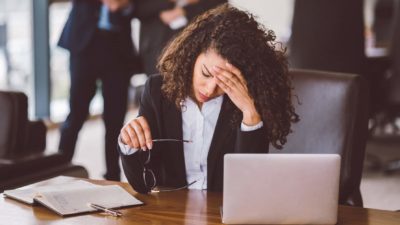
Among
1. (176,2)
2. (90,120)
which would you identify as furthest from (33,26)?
(176,2)

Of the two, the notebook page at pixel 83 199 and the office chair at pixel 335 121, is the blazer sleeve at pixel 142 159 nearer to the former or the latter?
the notebook page at pixel 83 199

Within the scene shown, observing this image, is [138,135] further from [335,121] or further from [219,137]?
[335,121]

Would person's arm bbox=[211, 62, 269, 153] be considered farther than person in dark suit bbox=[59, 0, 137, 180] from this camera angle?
No

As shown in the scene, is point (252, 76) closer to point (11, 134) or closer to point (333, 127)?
point (333, 127)

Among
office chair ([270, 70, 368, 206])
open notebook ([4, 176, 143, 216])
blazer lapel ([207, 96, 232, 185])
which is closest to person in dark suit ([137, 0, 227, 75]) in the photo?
office chair ([270, 70, 368, 206])

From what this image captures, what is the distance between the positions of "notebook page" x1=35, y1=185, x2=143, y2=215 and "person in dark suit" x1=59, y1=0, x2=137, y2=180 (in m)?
1.84

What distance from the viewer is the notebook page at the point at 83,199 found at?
61.4 inches

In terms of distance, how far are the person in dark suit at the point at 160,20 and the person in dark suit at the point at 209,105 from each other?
5.60ft

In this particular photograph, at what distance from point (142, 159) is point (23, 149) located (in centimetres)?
91

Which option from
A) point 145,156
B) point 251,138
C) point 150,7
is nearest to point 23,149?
point 145,156

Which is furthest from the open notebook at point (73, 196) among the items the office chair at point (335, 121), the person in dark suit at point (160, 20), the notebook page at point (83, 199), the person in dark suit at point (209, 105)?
the person in dark suit at point (160, 20)

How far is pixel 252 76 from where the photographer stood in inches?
72.2

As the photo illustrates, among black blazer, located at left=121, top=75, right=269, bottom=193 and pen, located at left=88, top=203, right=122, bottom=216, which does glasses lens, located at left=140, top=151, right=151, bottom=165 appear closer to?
black blazer, located at left=121, top=75, right=269, bottom=193

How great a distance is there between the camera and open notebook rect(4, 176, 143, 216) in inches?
61.7
